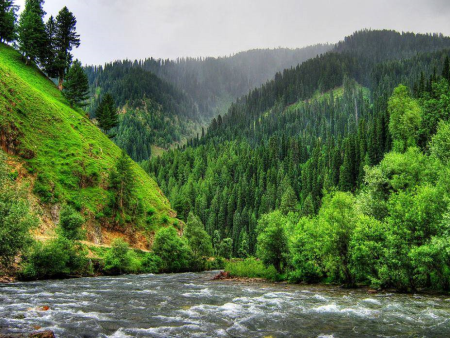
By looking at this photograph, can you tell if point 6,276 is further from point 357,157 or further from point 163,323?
point 357,157

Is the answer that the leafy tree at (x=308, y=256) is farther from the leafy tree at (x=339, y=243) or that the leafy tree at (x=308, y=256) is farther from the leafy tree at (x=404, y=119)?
the leafy tree at (x=404, y=119)

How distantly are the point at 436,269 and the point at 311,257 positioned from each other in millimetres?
19483

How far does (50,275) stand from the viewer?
50.0 meters

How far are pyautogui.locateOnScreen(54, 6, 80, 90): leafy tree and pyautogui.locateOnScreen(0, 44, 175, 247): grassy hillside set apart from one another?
1326cm

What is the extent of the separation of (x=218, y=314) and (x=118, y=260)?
142 ft

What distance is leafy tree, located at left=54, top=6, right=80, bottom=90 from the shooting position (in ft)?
381

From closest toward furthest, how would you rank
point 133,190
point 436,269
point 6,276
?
point 436,269 < point 6,276 < point 133,190

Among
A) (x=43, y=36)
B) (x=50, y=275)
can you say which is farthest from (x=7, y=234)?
(x=43, y=36)

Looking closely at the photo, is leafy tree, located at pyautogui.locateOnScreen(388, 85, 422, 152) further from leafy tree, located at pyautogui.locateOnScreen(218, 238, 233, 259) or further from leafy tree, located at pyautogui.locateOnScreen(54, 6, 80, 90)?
leafy tree, located at pyautogui.locateOnScreen(54, 6, 80, 90)

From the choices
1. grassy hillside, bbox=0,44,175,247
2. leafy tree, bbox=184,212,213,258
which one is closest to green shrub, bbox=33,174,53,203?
grassy hillside, bbox=0,44,175,247

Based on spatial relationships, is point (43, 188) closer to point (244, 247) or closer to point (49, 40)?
point (49, 40)

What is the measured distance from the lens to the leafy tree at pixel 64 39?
11600 centimetres

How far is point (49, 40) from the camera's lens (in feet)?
378

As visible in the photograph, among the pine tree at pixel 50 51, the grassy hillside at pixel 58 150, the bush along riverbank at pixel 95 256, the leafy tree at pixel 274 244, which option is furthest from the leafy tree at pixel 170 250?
the pine tree at pixel 50 51
